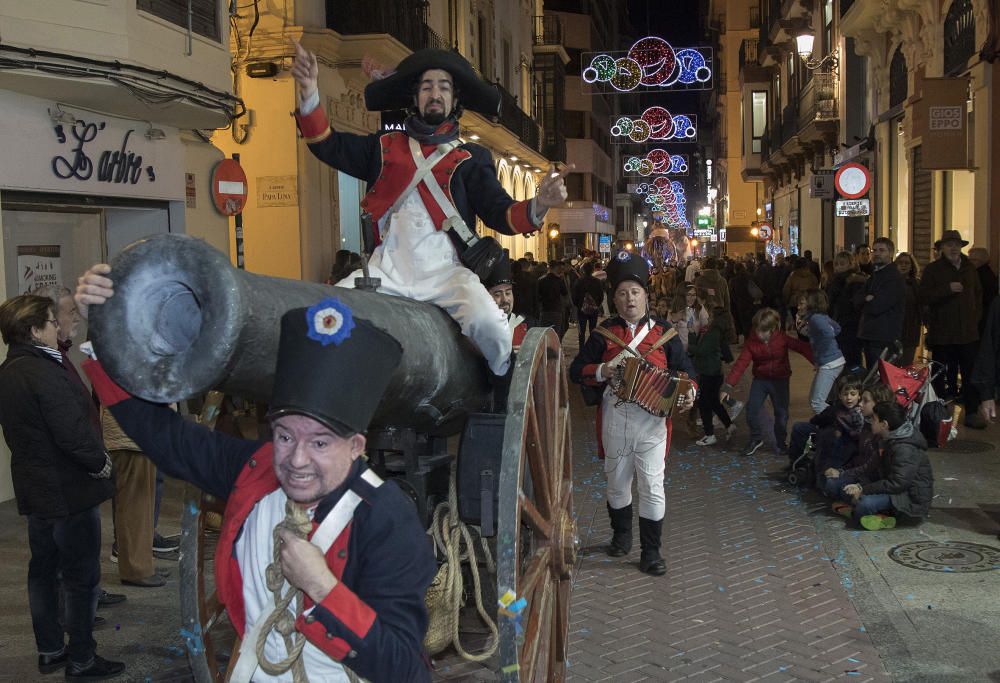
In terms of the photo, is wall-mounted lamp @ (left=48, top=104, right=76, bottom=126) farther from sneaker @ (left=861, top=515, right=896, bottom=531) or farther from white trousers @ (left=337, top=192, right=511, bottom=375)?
sneaker @ (left=861, top=515, right=896, bottom=531)

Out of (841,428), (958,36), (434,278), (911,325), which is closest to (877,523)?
(841,428)

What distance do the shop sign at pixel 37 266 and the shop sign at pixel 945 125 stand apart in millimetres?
11031

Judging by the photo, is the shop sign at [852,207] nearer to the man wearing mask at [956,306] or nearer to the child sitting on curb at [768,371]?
the man wearing mask at [956,306]

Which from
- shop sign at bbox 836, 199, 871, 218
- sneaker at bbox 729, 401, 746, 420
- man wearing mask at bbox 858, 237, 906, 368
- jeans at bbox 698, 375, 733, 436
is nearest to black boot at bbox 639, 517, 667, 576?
sneaker at bbox 729, 401, 746, 420

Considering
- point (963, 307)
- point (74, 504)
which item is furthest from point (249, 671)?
point (963, 307)

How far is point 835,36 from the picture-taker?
84.8 ft

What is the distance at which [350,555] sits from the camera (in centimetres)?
248

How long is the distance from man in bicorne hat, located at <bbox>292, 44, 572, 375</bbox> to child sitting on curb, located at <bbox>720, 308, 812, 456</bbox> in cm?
614

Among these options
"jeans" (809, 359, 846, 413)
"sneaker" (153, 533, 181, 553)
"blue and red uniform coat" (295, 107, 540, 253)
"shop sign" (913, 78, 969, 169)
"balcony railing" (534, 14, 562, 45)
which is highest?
"balcony railing" (534, 14, 562, 45)

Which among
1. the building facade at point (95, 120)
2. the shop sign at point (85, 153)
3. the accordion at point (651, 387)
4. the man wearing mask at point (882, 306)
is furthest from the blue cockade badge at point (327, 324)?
the man wearing mask at point (882, 306)

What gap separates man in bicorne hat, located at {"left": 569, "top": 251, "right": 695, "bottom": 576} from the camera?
6758 mm

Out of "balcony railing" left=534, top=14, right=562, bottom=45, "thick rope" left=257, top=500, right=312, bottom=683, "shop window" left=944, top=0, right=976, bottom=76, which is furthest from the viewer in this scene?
"balcony railing" left=534, top=14, right=562, bottom=45

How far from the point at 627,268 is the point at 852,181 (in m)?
13.4

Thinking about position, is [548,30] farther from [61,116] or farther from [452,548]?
[452,548]
